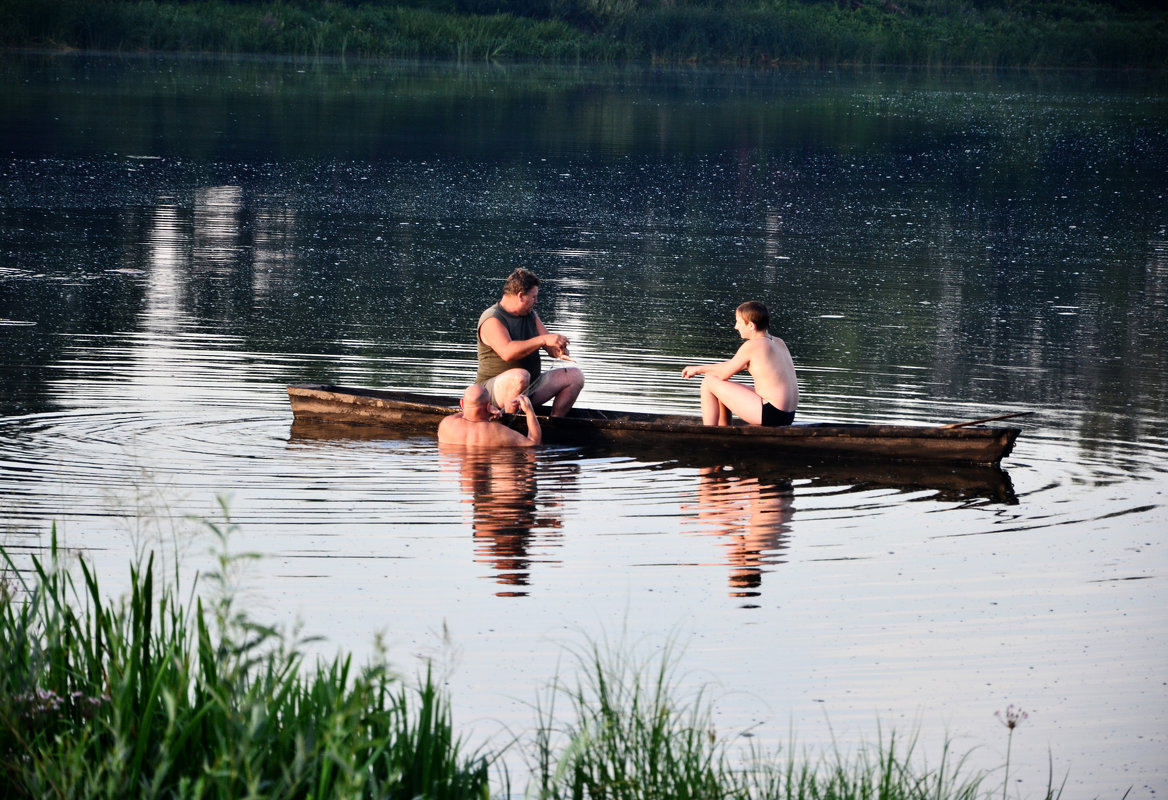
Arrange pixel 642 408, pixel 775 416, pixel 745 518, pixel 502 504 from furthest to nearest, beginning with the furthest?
pixel 642 408 → pixel 775 416 → pixel 502 504 → pixel 745 518

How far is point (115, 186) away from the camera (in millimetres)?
26016

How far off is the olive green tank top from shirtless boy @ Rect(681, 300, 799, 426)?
3.82 feet

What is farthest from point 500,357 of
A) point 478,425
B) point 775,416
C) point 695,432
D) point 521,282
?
point 775,416

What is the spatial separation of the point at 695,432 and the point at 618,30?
5759 centimetres

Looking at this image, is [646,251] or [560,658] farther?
[646,251]

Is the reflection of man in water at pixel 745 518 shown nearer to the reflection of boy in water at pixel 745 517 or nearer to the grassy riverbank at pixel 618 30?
the reflection of boy in water at pixel 745 517

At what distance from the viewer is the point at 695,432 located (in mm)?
10633

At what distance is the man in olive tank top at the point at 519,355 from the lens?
11.1 metres

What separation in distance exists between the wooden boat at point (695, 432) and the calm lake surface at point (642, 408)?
6.2 inches

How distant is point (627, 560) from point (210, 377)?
17.7 ft

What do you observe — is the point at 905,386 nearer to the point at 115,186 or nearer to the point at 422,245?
the point at 422,245

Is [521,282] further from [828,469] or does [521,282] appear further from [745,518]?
[745,518]

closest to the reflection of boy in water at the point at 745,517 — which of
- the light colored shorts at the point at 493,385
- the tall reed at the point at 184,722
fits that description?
the light colored shorts at the point at 493,385

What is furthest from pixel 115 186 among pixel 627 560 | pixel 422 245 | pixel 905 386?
pixel 627 560
